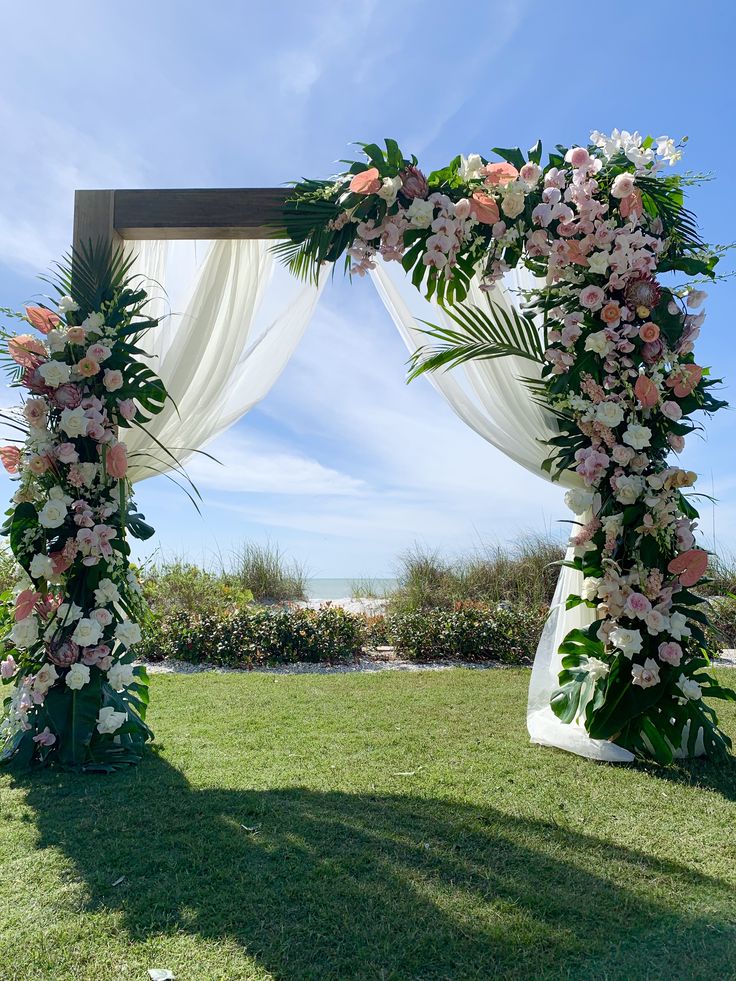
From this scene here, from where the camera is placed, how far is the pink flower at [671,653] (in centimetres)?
322

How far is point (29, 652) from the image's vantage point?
3.37 m

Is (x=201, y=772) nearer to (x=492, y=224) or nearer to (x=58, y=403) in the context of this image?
(x=58, y=403)

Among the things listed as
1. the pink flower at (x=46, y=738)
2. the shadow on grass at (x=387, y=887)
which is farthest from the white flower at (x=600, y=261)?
the pink flower at (x=46, y=738)

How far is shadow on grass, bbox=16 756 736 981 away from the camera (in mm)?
1776

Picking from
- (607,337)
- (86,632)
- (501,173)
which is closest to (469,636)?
(607,337)

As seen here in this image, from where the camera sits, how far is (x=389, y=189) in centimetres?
338

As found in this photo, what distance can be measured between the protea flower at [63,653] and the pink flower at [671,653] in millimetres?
2643

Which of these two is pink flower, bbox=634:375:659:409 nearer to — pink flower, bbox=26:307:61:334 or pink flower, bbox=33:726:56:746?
pink flower, bbox=26:307:61:334

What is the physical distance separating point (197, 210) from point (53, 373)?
117 centimetres

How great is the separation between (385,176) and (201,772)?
2854 mm

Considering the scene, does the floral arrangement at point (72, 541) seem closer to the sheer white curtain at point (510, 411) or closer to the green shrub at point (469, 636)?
the sheer white curtain at point (510, 411)

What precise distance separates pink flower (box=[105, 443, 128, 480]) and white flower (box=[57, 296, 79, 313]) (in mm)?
701

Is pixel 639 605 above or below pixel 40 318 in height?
below

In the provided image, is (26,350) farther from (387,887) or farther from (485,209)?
(387,887)
